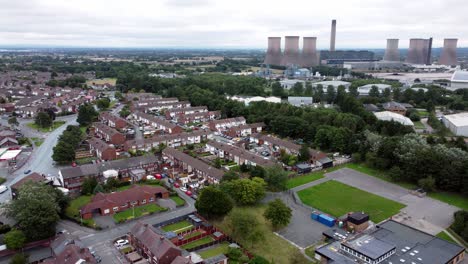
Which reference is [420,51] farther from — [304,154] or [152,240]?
[152,240]

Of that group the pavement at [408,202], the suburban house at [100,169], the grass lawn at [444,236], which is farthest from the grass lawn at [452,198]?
the suburban house at [100,169]

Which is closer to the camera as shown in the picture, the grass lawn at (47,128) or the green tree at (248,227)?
the green tree at (248,227)

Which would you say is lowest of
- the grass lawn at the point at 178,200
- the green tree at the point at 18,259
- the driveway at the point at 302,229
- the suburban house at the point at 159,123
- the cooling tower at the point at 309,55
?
the driveway at the point at 302,229

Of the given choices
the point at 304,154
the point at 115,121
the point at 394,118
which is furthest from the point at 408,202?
the point at 115,121

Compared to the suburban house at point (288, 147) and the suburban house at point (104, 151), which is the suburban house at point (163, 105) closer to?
the suburban house at point (288, 147)

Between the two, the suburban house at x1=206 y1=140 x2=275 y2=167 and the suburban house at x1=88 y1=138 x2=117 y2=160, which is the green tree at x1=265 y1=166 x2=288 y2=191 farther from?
the suburban house at x1=88 y1=138 x2=117 y2=160

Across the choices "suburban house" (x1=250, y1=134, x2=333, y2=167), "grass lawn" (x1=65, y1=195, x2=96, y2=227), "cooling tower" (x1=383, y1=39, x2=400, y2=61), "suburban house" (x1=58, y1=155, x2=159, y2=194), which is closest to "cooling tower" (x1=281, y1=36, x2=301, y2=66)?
"cooling tower" (x1=383, y1=39, x2=400, y2=61)
